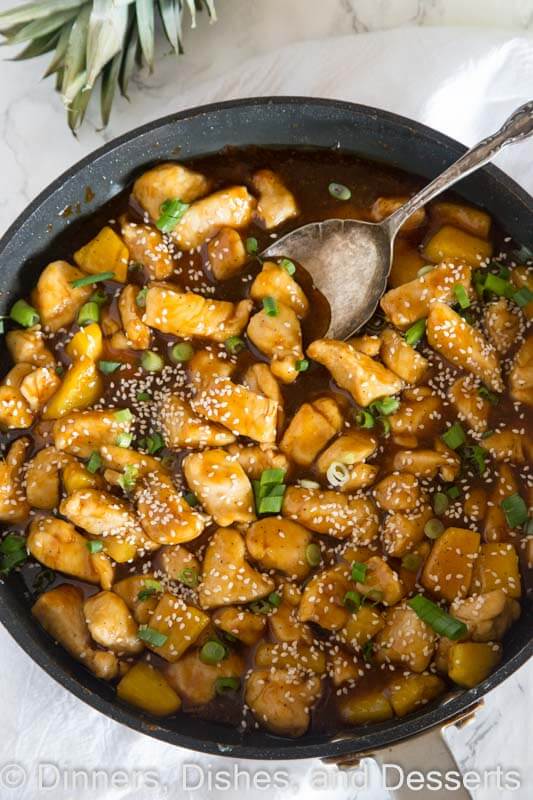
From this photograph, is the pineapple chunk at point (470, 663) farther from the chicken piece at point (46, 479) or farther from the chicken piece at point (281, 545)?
the chicken piece at point (46, 479)

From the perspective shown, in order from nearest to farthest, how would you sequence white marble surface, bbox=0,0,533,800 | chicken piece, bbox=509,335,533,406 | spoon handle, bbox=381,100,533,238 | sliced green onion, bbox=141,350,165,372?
spoon handle, bbox=381,100,533,238
chicken piece, bbox=509,335,533,406
sliced green onion, bbox=141,350,165,372
white marble surface, bbox=0,0,533,800

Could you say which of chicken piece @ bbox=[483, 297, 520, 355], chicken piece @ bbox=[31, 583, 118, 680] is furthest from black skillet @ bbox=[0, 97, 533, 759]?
chicken piece @ bbox=[483, 297, 520, 355]

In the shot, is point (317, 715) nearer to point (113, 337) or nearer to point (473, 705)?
point (473, 705)

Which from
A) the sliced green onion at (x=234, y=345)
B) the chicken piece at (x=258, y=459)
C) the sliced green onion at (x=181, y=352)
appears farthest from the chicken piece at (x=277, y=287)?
the chicken piece at (x=258, y=459)

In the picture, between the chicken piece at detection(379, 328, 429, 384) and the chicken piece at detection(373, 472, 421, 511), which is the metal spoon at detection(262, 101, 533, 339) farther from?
the chicken piece at detection(373, 472, 421, 511)

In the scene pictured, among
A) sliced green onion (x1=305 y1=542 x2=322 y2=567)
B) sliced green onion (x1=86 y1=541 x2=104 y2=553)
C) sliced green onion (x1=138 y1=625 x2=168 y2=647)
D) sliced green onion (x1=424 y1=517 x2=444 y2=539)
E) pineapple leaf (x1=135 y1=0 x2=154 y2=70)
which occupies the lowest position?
sliced green onion (x1=424 y1=517 x2=444 y2=539)

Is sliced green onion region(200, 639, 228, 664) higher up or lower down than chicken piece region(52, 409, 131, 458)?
lower down

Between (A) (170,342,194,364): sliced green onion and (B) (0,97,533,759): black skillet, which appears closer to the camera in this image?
(B) (0,97,533,759): black skillet

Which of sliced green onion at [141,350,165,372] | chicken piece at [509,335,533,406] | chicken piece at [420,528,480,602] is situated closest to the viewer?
chicken piece at [420,528,480,602]
